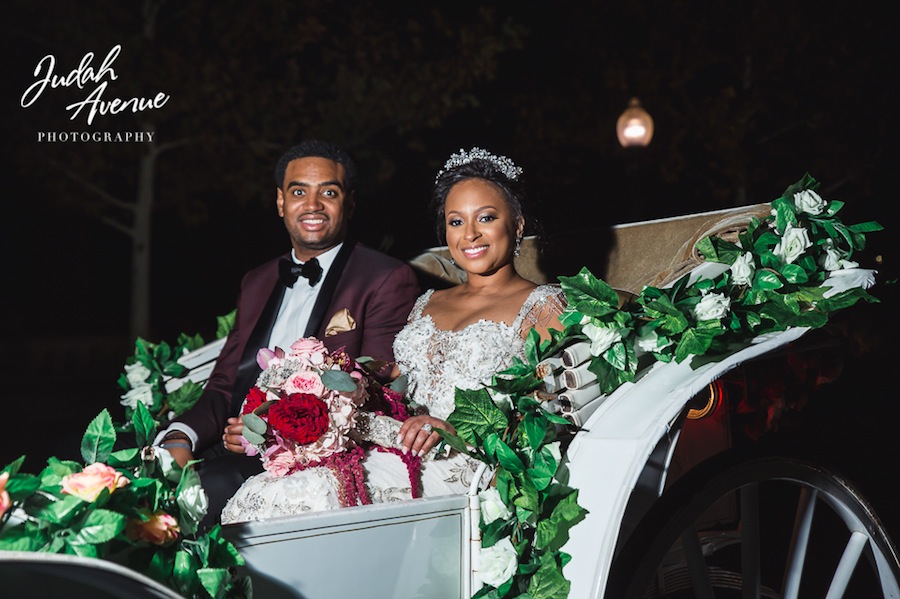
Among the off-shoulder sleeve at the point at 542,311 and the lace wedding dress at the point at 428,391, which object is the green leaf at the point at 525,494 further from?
the off-shoulder sleeve at the point at 542,311

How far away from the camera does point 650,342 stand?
194 centimetres

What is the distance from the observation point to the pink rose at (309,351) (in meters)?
2.04

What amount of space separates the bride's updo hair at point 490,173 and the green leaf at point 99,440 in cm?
165

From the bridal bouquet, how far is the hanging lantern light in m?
5.78

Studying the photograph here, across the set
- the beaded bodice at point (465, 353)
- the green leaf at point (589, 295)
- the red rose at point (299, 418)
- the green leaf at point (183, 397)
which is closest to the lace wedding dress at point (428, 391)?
the beaded bodice at point (465, 353)

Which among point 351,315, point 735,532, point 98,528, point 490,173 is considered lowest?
point 735,532

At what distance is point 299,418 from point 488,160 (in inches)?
48.8

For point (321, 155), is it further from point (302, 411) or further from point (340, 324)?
point (302, 411)

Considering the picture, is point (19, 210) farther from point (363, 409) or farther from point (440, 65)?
point (363, 409)

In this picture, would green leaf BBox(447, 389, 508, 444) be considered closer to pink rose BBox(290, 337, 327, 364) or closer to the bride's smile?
pink rose BBox(290, 337, 327, 364)

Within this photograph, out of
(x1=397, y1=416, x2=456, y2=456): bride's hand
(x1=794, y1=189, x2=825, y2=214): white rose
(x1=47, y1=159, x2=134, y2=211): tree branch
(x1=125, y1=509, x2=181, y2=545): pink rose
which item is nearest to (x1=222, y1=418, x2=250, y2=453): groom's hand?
(x1=397, y1=416, x2=456, y2=456): bride's hand

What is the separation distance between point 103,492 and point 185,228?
13.1 meters

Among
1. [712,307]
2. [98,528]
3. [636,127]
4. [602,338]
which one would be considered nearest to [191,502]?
[98,528]

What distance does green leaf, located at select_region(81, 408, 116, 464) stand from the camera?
53.7 inches
